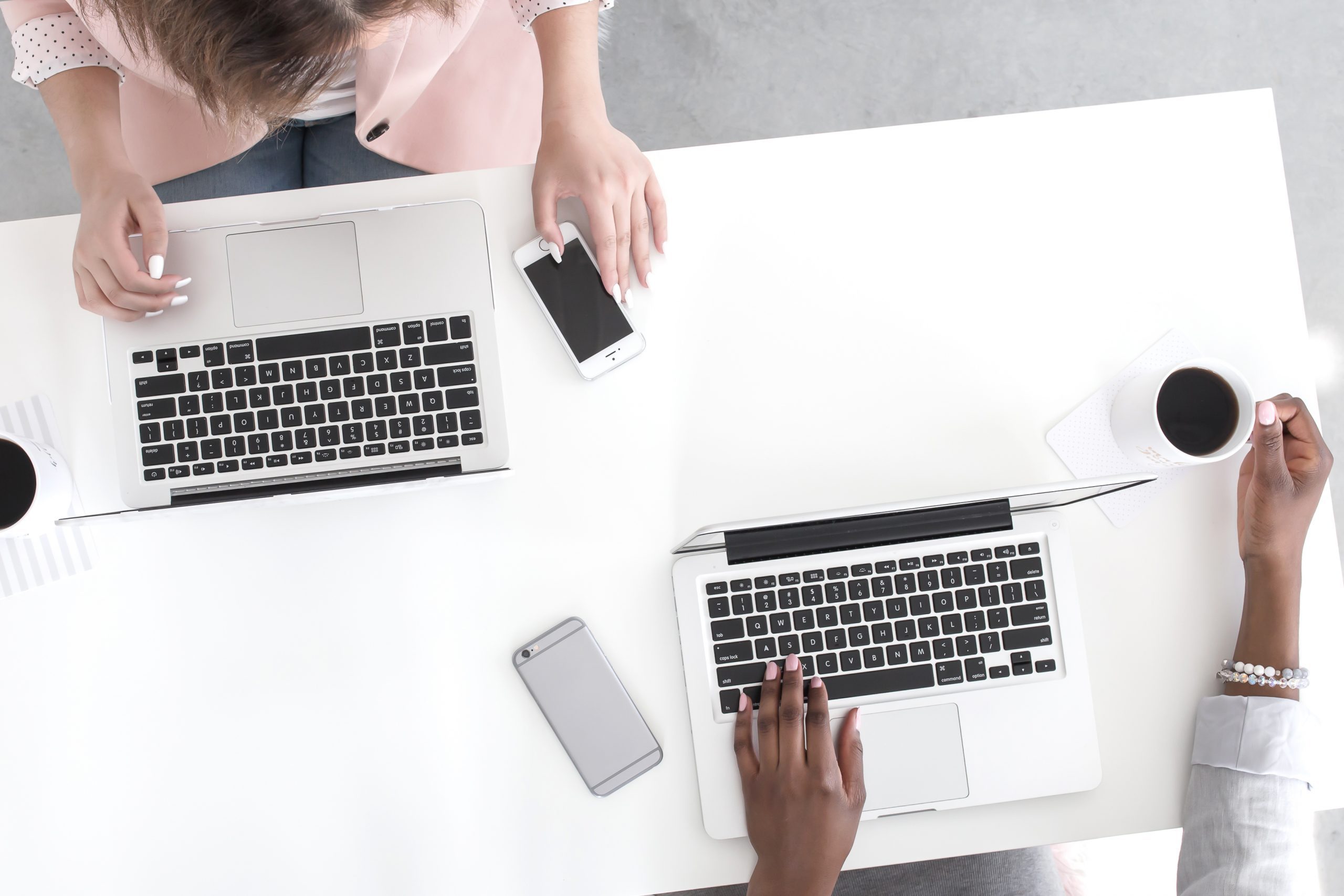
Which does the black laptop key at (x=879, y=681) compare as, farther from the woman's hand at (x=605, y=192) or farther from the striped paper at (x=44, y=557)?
the striped paper at (x=44, y=557)

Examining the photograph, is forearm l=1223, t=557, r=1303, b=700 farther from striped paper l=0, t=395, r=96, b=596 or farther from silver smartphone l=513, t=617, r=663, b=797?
striped paper l=0, t=395, r=96, b=596

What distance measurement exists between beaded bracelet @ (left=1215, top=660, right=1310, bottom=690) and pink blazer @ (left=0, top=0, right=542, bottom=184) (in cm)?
93

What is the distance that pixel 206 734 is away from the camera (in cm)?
77

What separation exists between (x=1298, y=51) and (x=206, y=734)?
206 centimetres

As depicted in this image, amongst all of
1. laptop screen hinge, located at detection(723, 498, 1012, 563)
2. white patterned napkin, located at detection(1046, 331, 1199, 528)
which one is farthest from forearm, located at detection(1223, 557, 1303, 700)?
laptop screen hinge, located at detection(723, 498, 1012, 563)

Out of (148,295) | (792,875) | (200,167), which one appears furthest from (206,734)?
(200,167)

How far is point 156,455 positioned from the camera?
749 mm

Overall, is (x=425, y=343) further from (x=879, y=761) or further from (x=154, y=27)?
(x=879, y=761)

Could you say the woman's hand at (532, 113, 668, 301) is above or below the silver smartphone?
above

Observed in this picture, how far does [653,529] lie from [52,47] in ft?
2.57

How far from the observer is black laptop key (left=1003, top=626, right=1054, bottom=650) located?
767 mm

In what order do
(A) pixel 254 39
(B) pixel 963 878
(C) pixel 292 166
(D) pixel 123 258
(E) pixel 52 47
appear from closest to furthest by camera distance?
(A) pixel 254 39
(D) pixel 123 258
(E) pixel 52 47
(B) pixel 963 878
(C) pixel 292 166

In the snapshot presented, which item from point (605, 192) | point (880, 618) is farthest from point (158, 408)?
point (880, 618)

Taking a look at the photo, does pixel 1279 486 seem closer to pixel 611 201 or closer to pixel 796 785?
pixel 796 785
